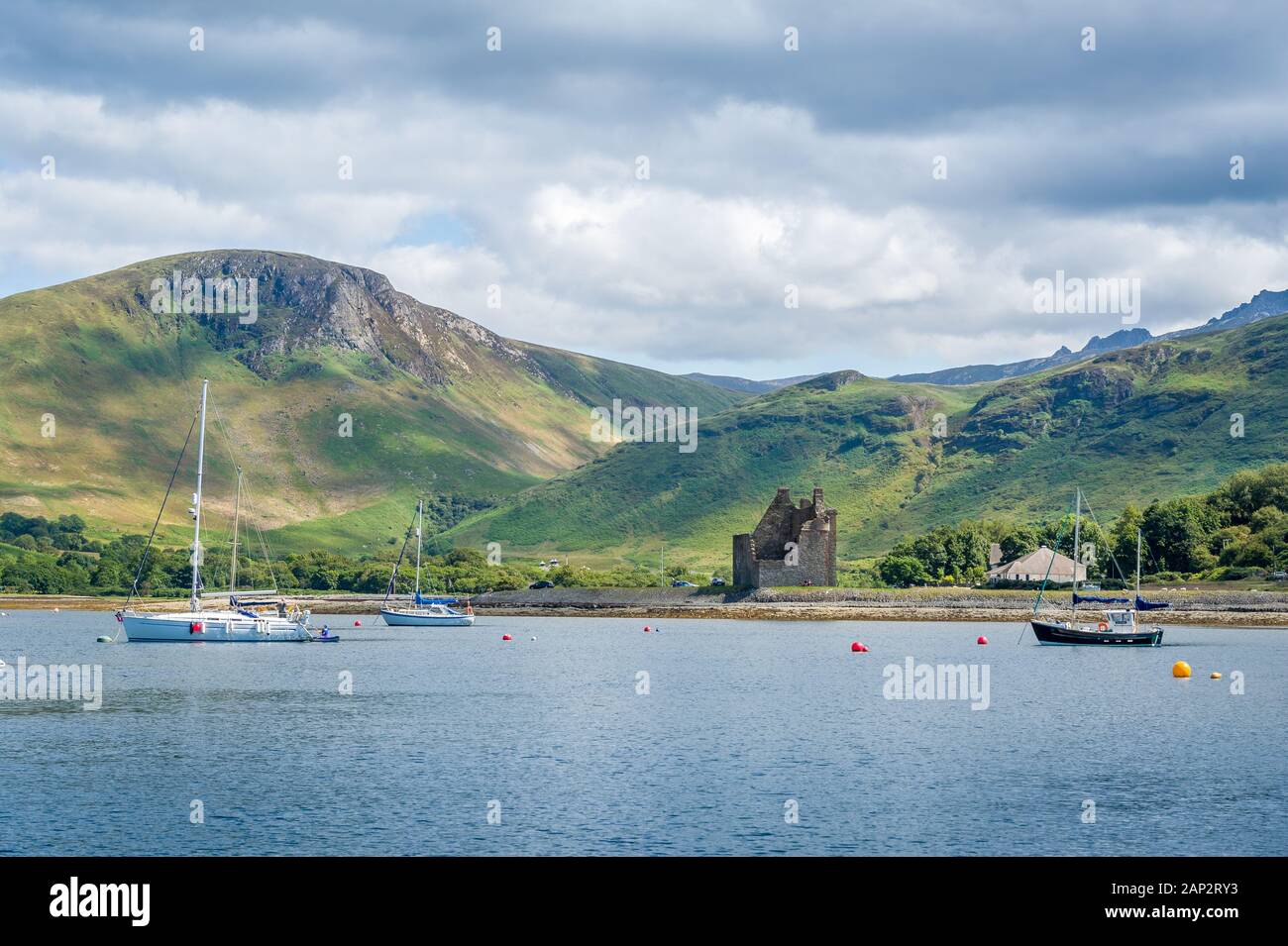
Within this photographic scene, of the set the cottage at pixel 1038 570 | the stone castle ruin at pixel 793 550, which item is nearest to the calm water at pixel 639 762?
the cottage at pixel 1038 570

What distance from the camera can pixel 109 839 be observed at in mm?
34062

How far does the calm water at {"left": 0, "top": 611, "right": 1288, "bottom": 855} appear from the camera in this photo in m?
35.3

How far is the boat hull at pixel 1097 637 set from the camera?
111062 millimetres

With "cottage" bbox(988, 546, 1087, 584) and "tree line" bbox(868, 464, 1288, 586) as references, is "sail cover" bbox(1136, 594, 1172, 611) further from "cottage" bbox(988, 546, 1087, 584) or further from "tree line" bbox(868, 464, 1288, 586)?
"cottage" bbox(988, 546, 1087, 584)

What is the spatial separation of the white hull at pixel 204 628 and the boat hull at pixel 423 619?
42.1 metres

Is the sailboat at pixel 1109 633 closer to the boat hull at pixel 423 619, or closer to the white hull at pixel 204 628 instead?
the white hull at pixel 204 628

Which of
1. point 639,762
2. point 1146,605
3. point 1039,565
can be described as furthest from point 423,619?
point 639,762

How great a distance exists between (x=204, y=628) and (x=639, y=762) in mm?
67416

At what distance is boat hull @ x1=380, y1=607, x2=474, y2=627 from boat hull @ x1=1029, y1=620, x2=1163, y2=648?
206ft

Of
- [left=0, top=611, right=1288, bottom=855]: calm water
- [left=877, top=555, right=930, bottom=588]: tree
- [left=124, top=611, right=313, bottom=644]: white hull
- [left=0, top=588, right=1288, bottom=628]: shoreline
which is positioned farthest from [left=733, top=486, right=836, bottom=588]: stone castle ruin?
[left=0, top=611, right=1288, bottom=855]: calm water

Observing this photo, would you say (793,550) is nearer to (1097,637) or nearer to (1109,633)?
(1097,637)
